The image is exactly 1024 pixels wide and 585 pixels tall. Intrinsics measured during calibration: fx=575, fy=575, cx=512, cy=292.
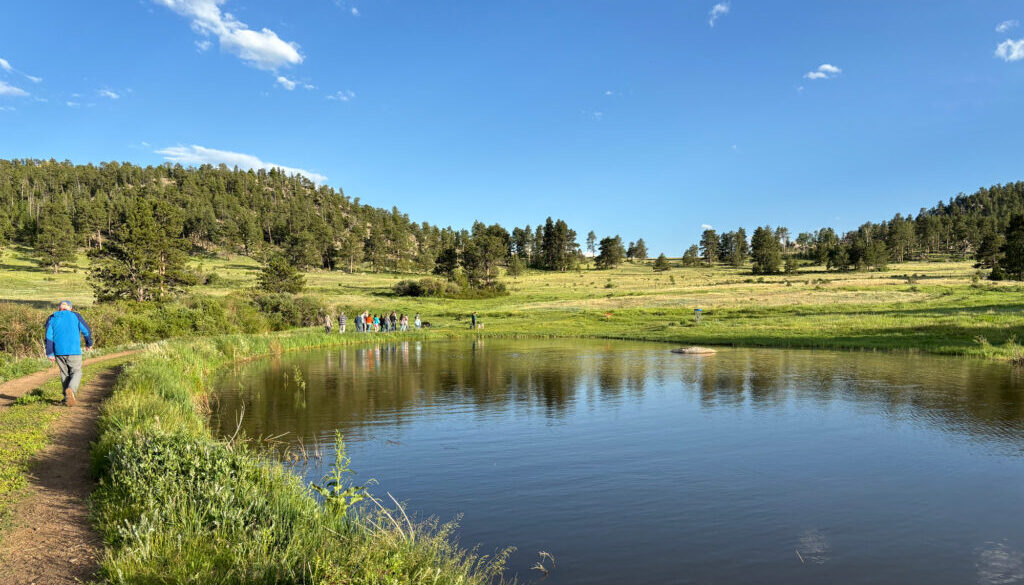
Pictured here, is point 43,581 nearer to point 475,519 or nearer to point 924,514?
point 475,519

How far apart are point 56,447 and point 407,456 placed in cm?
715

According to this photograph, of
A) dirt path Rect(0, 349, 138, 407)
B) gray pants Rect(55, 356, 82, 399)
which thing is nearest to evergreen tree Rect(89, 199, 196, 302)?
dirt path Rect(0, 349, 138, 407)

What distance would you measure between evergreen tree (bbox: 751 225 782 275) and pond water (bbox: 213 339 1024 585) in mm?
106315

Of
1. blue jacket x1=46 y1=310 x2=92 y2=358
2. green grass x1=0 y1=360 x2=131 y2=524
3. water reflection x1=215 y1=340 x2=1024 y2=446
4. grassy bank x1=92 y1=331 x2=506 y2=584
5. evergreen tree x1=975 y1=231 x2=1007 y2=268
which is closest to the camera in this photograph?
grassy bank x1=92 y1=331 x2=506 y2=584

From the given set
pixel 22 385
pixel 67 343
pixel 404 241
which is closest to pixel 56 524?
pixel 67 343

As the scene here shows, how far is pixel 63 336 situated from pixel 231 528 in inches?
451

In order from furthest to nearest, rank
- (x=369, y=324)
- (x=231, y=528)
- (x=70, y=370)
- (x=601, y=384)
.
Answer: (x=369, y=324)
(x=601, y=384)
(x=70, y=370)
(x=231, y=528)

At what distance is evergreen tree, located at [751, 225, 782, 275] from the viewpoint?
128375 mm

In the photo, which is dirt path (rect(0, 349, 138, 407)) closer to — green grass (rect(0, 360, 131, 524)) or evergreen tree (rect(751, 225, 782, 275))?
green grass (rect(0, 360, 131, 524))

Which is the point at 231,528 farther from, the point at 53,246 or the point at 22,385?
the point at 53,246

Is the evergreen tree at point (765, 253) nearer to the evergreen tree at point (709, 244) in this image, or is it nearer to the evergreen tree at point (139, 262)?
the evergreen tree at point (709, 244)

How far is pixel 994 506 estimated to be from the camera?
10.9 metres

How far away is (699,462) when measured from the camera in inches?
545

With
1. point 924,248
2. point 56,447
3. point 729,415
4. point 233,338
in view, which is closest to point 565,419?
point 729,415
